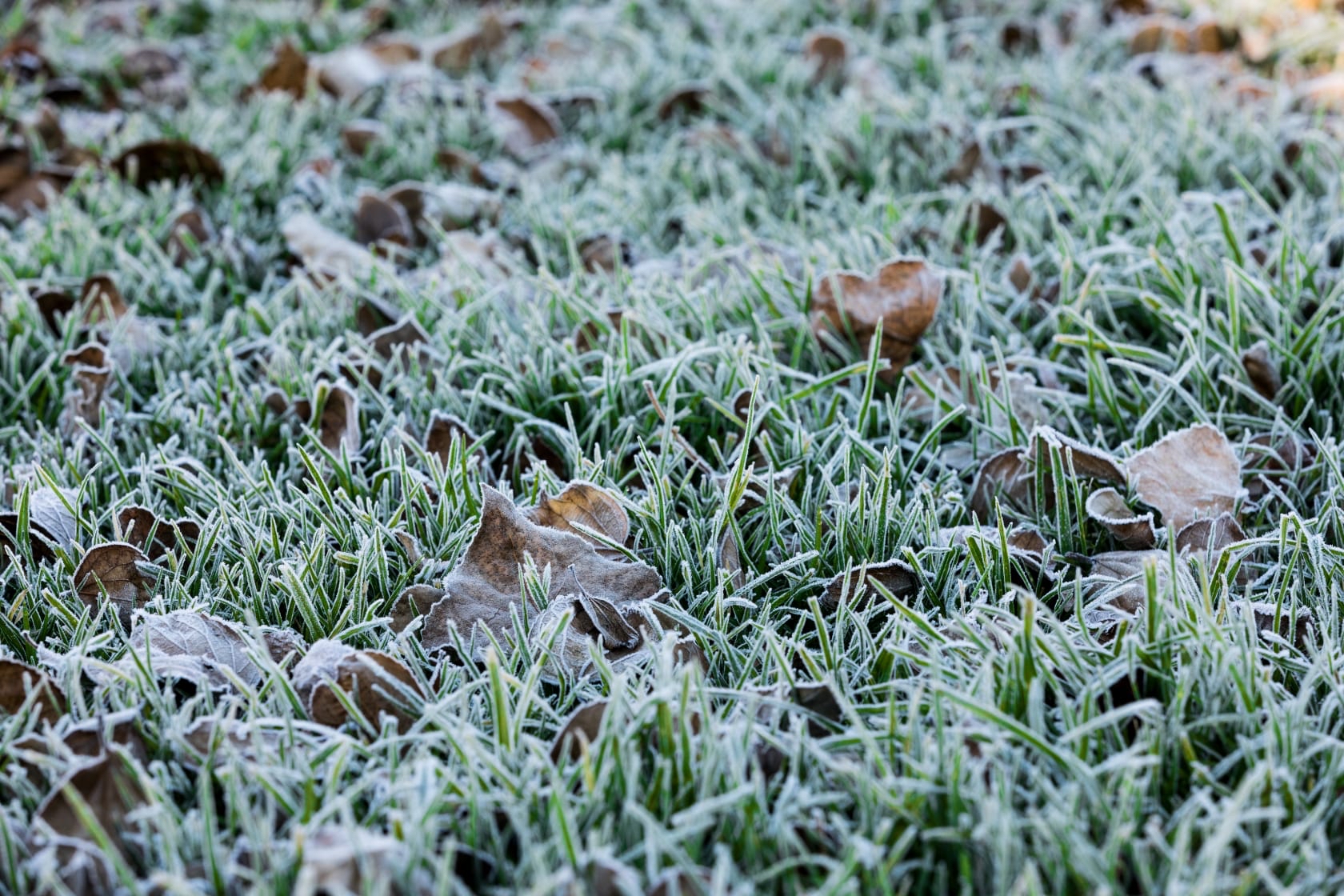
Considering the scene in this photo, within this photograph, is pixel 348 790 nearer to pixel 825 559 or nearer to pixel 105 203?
pixel 825 559

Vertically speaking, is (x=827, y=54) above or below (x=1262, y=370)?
above

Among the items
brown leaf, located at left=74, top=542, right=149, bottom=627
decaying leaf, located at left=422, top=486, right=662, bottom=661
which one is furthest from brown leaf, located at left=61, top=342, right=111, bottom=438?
decaying leaf, located at left=422, top=486, right=662, bottom=661

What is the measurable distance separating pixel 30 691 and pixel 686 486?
75cm

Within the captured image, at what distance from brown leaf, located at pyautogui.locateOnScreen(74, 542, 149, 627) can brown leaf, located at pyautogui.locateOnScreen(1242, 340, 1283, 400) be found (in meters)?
1.46

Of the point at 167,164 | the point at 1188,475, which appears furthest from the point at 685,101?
the point at 1188,475

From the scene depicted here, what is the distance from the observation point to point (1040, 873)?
101 cm

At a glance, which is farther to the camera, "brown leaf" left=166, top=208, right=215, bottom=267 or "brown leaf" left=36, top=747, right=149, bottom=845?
"brown leaf" left=166, top=208, right=215, bottom=267

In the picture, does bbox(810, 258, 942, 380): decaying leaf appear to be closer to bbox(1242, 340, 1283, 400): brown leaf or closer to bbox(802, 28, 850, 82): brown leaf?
bbox(1242, 340, 1283, 400): brown leaf

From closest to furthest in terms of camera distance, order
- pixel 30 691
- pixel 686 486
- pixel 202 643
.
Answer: pixel 30 691, pixel 202 643, pixel 686 486

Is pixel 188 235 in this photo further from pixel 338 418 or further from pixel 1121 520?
pixel 1121 520

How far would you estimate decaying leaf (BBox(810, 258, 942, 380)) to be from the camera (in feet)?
6.12

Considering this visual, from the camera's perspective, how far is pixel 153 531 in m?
1.48

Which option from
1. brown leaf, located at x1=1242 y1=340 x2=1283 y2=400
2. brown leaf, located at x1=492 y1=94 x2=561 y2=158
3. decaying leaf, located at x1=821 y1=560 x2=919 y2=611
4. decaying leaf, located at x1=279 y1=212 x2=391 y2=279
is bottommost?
decaying leaf, located at x1=821 y1=560 x2=919 y2=611

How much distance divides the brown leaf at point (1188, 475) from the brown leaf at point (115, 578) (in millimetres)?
1179
